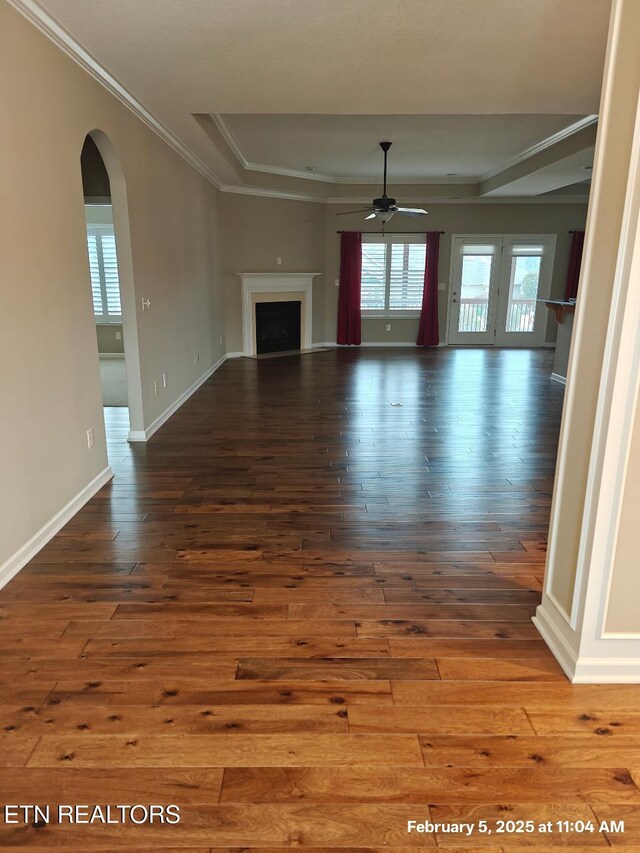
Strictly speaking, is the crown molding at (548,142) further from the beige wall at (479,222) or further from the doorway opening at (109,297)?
the doorway opening at (109,297)

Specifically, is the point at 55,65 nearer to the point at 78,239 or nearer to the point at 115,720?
the point at 78,239

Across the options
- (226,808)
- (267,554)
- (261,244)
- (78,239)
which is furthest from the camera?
(261,244)

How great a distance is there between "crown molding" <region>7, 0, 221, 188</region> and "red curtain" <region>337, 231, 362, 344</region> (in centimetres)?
499

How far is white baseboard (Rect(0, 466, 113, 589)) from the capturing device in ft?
8.63

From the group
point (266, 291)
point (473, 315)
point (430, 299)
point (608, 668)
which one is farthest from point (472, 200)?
point (608, 668)

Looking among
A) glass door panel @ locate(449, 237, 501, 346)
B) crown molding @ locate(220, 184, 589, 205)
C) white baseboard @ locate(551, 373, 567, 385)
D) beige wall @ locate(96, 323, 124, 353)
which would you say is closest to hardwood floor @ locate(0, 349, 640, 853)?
white baseboard @ locate(551, 373, 567, 385)

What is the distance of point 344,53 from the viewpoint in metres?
3.30

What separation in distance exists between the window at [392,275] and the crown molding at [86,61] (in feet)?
17.5

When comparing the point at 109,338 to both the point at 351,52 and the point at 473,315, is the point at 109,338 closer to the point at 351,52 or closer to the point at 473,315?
the point at 473,315

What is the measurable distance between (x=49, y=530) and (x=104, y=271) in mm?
7816

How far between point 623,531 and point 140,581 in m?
2.03

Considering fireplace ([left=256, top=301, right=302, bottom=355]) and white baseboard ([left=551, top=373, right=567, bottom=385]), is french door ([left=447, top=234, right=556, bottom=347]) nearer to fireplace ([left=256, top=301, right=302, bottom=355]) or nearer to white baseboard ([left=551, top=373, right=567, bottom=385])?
fireplace ([left=256, top=301, right=302, bottom=355])

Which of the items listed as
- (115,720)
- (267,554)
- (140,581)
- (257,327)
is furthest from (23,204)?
(257,327)

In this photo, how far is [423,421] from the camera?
215 inches
